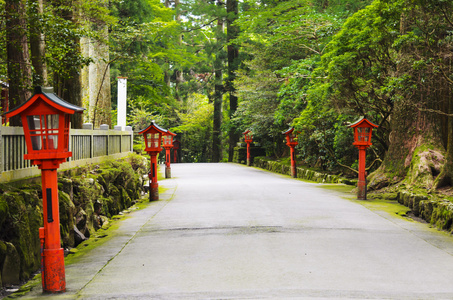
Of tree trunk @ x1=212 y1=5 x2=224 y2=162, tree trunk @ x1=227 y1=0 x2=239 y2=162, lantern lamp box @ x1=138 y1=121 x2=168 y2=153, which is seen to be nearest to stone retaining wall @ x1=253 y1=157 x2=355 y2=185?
tree trunk @ x1=227 y1=0 x2=239 y2=162

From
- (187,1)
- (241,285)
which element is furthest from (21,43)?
(187,1)

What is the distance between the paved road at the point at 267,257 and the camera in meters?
5.47

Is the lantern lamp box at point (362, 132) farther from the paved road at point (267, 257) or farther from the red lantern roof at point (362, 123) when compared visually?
the paved road at point (267, 257)

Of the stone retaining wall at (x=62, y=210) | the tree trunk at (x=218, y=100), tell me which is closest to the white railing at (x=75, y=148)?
the stone retaining wall at (x=62, y=210)

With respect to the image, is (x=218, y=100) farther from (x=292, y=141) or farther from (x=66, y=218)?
(x=66, y=218)

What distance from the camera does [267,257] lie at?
6980 millimetres

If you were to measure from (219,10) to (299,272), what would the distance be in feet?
110

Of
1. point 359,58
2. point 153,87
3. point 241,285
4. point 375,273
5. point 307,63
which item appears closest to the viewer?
point 241,285

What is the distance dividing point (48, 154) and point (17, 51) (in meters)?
4.96

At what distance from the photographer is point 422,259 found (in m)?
7.01

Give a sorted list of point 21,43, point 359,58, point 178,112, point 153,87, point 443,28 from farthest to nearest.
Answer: point 178,112 → point 153,87 → point 359,58 → point 443,28 → point 21,43

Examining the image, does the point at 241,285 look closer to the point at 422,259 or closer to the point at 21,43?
the point at 422,259

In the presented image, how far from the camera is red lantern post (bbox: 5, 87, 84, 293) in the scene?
222 inches

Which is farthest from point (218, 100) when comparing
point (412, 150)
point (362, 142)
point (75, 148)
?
point (75, 148)
